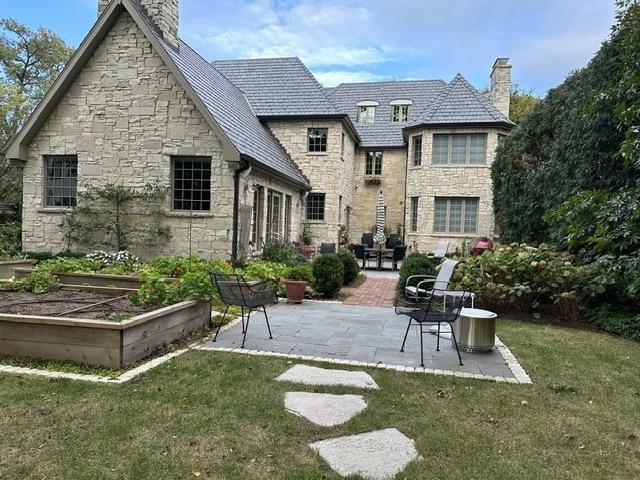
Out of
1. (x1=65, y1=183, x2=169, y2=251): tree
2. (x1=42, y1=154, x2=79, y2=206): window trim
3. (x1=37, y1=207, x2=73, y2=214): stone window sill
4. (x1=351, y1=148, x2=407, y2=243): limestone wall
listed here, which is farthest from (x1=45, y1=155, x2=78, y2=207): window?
(x1=351, y1=148, x2=407, y2=243): limestone wall

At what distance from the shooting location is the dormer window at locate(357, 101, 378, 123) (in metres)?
22.8

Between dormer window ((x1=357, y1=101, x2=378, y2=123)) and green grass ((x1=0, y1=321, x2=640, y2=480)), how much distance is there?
19.5 metres

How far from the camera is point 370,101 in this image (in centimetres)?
2298

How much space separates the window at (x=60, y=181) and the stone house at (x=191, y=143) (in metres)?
0.03

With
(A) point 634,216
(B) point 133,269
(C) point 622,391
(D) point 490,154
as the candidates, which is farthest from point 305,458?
(D) point 490,154

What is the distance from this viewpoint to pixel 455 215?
741 inches

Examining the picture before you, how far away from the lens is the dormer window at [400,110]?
73.9 ft

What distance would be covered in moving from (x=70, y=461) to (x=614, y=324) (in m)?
7.90

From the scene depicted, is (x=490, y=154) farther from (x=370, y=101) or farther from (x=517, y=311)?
(x=517, y=311)

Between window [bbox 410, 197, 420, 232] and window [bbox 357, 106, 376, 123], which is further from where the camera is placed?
window [bbox 357, 106, 376, 123]

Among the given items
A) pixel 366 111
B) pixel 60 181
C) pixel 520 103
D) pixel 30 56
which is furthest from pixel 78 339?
pixel 30 56

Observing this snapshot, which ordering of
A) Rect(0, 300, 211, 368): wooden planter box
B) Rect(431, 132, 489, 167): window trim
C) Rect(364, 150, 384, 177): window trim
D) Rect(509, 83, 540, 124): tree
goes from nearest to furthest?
Rect(0, 300, 211, 368): wooden planter box → Rect(431, 132, 489, 167): window trim → Rect(364, 150, 384, 177): window trim → Rect(509, 83, 540, 124): tree

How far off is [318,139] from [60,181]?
910 cm

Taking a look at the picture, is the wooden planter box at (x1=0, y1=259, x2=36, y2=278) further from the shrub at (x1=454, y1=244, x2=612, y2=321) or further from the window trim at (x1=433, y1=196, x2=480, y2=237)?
the window trim at (x1=433, y1=196, x2=480, y2=237)
